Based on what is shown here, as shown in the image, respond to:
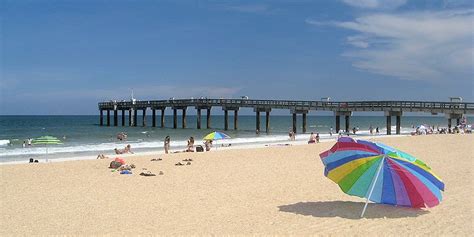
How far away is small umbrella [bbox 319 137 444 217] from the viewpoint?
7.31 meters

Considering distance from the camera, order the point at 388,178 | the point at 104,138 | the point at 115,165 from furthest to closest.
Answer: the point at 104,138, the point at 115,165, the point at 388,178

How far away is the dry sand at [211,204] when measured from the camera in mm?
7094

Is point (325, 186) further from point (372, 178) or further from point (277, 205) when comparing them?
point (372, 178)

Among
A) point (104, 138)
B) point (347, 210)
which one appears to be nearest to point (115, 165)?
point (347, 210)

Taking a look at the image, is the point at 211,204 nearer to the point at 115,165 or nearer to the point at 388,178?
the point at 388,178

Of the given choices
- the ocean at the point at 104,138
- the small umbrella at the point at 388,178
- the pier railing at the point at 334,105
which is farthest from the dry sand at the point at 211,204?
the pier railing at the point at 334,105

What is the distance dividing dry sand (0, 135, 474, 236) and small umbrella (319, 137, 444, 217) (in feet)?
1.00

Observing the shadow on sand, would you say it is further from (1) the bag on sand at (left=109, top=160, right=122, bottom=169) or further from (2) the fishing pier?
(2) the fishing pier

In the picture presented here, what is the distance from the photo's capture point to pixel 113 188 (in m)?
11.2

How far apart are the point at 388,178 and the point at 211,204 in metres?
3.44

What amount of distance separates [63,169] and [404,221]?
11126 millimetres

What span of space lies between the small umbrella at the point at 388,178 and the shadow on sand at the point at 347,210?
0.62ft

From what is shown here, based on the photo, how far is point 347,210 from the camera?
26.4 feet

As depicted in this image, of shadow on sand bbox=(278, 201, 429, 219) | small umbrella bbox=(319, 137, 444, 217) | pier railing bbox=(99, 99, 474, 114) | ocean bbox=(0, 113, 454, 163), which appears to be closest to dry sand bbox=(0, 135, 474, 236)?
shadow on sand bbox=(278, 201, 429, 219)
